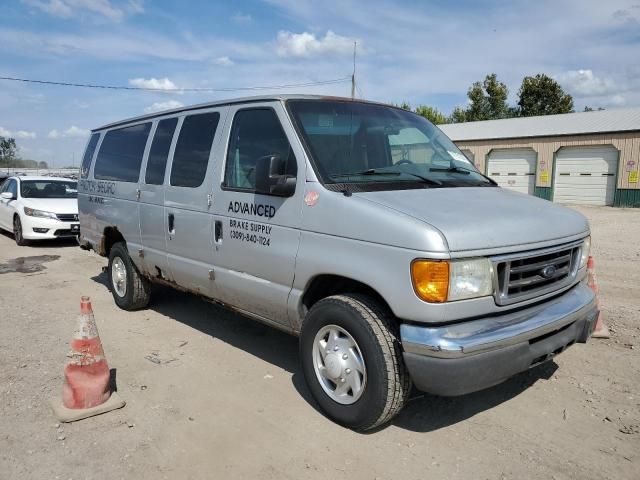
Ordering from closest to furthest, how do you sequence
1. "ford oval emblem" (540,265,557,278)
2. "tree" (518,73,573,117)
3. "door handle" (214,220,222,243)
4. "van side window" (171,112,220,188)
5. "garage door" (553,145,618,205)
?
"ford oval emblem" (540,265,557,278) → "door handle" (214,220,222,243) → "van side window" (171,112,220,188) → "garage door" (553,145,618,205) → "tree" (518,73,573,117)

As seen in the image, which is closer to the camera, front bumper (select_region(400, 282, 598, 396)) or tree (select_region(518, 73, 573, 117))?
front bumper (select_region(400, 282, 598, 396))

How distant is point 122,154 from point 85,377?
3176 millimetres

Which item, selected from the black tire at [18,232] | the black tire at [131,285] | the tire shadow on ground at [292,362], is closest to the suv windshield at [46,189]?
the black tire at [18,232]

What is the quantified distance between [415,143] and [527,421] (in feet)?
7.64

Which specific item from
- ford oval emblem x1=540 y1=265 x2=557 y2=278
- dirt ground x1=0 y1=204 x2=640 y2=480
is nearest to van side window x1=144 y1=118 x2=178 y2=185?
dirt ground x1=0 y1=204 x2=640 y2=480

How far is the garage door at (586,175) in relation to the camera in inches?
993

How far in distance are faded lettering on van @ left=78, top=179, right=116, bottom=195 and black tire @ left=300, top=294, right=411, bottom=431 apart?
3.76 meters

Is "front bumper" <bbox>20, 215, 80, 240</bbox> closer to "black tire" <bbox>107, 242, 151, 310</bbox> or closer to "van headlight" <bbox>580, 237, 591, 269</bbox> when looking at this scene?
"black tire" <bbox>107, 242, 151, 310</bbox>

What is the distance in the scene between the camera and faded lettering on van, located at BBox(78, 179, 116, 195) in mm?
6224

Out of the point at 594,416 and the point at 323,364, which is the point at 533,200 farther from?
the point at 323,364

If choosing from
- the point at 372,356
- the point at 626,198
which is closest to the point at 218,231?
the point at 372,356

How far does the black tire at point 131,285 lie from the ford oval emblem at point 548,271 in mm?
4373

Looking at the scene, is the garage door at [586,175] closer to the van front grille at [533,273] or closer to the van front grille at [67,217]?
the van front grille at [67,217]

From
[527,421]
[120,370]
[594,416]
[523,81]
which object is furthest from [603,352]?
[523,81]
